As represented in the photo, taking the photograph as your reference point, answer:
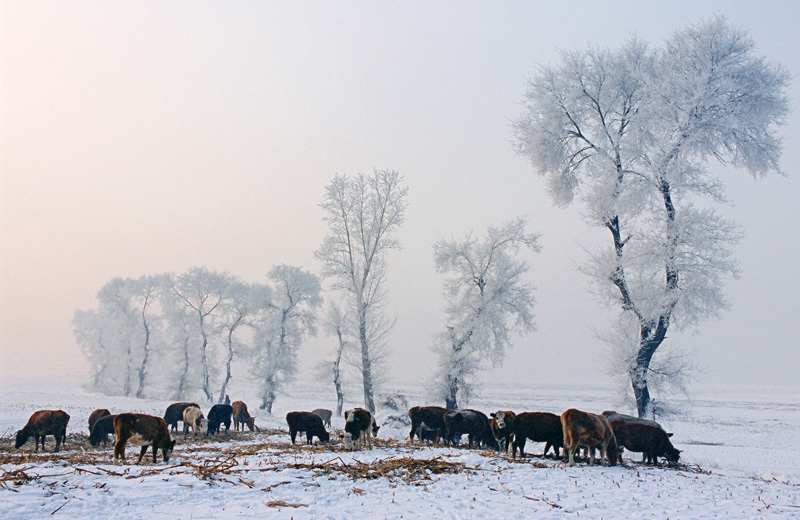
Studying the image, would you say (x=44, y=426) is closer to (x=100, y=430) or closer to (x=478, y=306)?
(x=100, y=430)

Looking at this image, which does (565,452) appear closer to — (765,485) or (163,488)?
(765,485)

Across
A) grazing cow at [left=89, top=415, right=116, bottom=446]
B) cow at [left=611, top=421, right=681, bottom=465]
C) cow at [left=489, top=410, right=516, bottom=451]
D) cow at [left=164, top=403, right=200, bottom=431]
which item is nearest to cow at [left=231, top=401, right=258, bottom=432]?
cow at [left=164, top=403, right=200, bottom=431]

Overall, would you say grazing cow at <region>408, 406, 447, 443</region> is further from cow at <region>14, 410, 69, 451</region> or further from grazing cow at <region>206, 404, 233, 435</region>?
cow at <region>14, 410, 69, 451</region>

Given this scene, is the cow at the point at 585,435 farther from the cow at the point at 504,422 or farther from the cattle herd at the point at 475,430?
the cow at the point at 504,422

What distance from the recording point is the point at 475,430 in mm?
16750

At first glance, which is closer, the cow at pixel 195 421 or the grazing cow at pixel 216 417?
the cow at pixel 195 421

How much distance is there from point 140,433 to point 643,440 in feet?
40.7

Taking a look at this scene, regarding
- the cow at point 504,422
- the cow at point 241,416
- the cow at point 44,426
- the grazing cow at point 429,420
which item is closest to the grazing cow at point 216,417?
the cow at point 241,416

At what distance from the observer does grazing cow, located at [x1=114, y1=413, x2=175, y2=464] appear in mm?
10016

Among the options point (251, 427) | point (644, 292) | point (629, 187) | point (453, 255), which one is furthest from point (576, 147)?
point (251, 427)


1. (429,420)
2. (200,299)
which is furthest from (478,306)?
(200,299)

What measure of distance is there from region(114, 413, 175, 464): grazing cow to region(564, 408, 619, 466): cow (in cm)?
929

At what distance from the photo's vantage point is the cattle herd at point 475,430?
34.6 ft

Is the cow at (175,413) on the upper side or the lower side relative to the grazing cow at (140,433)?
lower
